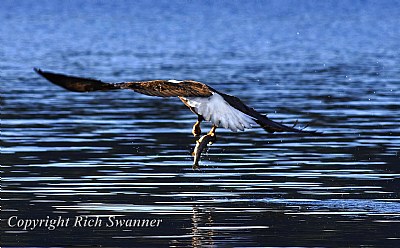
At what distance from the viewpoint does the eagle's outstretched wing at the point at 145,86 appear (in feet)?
40.0

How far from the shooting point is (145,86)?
41.2ft

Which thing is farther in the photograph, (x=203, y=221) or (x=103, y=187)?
(x=103, y=187)

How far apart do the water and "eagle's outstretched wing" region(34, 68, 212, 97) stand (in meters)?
1.39

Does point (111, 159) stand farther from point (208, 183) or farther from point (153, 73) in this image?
point (153, 73)

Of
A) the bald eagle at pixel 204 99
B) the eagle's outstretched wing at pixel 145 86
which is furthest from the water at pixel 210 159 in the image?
the eagle's outstretched wing at pixel 145 86

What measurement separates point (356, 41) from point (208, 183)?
49537 millimetres

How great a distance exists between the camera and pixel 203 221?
14.2 m

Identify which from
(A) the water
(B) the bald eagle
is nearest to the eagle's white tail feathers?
(B) the bald eagle

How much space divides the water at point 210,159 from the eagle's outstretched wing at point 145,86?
1.39 meters

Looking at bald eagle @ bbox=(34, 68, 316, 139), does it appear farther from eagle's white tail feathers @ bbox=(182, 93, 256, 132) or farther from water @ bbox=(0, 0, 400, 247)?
water @ bbox=(0, 0, 400, 247)

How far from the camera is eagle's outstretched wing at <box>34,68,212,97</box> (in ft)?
40.0

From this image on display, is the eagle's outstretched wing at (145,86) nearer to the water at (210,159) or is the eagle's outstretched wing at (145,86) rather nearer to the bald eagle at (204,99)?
the bald eagle at (204,99)

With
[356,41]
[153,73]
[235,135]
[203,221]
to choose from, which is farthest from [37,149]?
[356,41]

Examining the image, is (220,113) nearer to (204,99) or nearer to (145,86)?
(204,99)
